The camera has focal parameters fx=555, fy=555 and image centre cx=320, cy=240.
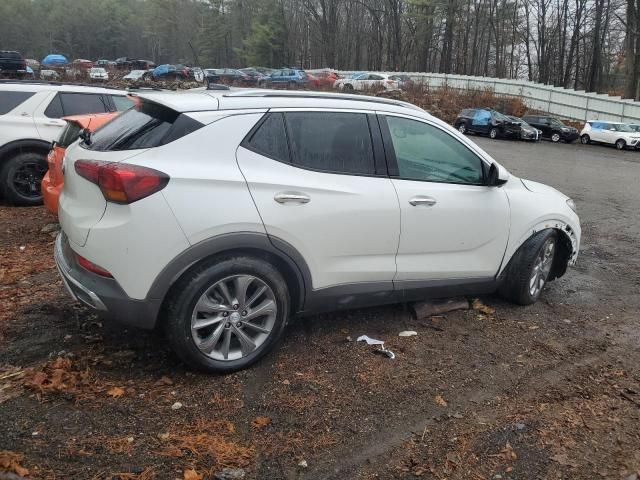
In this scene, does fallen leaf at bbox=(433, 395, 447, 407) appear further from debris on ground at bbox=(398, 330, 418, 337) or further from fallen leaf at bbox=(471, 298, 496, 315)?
fallen leaf at bbox=(471, 298, 496, 315)

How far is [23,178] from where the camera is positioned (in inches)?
297

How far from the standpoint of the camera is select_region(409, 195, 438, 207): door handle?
393 centimetres

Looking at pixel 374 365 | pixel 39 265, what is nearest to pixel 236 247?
pixel 374 365

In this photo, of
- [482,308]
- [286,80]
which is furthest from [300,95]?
[286,80]

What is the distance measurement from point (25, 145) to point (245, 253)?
5.48m

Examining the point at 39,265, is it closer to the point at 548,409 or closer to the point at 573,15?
the point at 548,409

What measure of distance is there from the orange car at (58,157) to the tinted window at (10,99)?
73.4 inches

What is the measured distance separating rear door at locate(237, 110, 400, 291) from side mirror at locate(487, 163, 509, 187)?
932 millimetres

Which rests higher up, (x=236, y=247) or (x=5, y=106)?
(x=5, y=106)

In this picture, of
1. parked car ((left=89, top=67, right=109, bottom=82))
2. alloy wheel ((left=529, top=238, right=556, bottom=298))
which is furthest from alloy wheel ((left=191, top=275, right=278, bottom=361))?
parked car ((left=89, top=67, right=109, bottom=82))

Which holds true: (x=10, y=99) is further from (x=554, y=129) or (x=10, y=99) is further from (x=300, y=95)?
(x=554, y=129)

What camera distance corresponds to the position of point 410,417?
316cm

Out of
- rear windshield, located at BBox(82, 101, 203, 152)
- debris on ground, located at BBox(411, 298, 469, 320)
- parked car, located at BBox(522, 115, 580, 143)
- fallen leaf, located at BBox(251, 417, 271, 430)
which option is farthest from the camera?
parked car, located at BBox(522, 115, 580, 143)

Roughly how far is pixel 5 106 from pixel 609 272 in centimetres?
782
